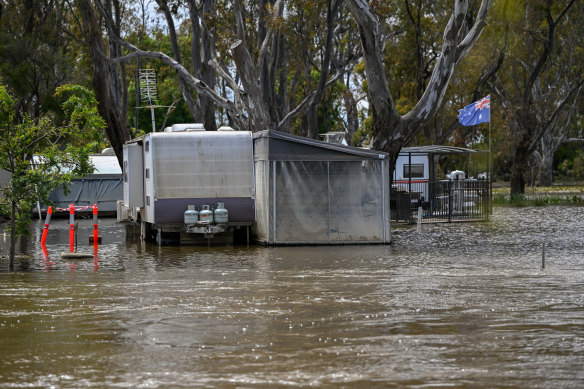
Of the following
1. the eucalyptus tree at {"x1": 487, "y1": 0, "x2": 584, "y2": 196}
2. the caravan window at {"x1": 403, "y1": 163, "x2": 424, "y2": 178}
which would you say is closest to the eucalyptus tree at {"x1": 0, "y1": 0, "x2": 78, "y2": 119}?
the caravan window at {"x1": 403, "y1": 163, "x2": 424, "y2": 178}

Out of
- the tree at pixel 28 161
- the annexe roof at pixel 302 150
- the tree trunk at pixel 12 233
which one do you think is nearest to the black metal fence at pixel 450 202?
the annexe roof at pixel 302 150

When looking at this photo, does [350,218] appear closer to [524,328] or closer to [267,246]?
[267,246]

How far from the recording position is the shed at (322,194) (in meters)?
23.3

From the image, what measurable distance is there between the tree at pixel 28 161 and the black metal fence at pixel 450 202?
1616cm

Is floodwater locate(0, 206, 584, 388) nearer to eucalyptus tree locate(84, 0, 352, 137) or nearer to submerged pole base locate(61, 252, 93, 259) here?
submerged pole base locate(61, 252, 93, 259)

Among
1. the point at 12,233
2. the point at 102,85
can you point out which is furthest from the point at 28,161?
the point at 102,85

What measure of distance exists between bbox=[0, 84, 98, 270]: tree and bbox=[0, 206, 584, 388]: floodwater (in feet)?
3.86

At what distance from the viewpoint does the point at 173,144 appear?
23.5 meters

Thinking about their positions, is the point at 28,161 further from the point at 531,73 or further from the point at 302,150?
the point at 531,73

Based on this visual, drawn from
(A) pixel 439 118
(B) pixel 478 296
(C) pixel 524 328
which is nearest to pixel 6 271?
(B) pixel 478 296

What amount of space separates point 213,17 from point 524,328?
28038 millimetres

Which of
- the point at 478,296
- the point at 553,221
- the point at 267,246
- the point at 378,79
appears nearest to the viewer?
the point at 478,296

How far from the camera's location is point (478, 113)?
1531 inches

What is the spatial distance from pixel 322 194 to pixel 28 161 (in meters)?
7.68
